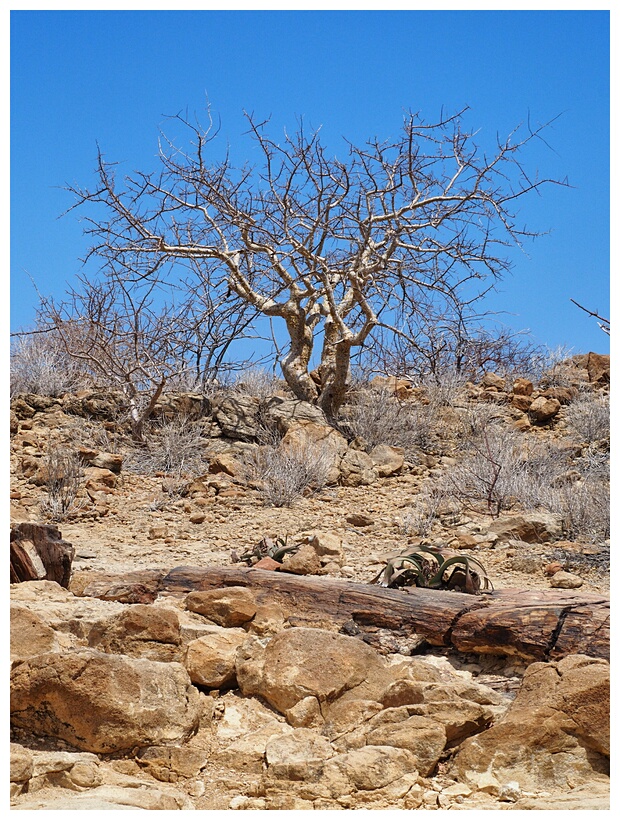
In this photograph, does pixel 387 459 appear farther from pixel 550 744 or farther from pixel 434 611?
pixel 550 744

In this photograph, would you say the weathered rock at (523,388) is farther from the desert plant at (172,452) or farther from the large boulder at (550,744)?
the large boulder at (550,744)

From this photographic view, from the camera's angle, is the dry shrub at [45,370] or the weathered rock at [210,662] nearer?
the weathered rock at [210,662]

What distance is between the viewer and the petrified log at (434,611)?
3.26m

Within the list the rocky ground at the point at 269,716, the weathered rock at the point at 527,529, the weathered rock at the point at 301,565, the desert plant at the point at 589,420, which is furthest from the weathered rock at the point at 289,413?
the rocky ground at the point at 269,716

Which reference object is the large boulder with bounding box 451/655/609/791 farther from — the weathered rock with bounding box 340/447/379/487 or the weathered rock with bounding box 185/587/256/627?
the weathered rock with bounding box 340/447/379/487

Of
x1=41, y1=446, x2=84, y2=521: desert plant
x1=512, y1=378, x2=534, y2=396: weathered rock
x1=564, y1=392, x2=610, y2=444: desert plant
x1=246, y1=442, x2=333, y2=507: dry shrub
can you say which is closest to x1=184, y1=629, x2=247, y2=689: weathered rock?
x1=41, y1=446, x2=84, y2=521: desert plant

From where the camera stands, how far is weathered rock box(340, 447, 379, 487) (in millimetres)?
8320

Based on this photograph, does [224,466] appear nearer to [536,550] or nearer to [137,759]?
[536,550]

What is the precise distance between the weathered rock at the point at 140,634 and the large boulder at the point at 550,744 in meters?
1.20

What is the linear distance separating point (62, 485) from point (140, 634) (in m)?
4.35

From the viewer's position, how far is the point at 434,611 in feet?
11.7

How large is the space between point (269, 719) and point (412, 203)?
299 inches

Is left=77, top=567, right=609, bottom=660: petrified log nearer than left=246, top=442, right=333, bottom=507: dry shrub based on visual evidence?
Yes

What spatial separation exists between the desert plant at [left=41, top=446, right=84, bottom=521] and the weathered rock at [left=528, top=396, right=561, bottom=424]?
19.4 feet
